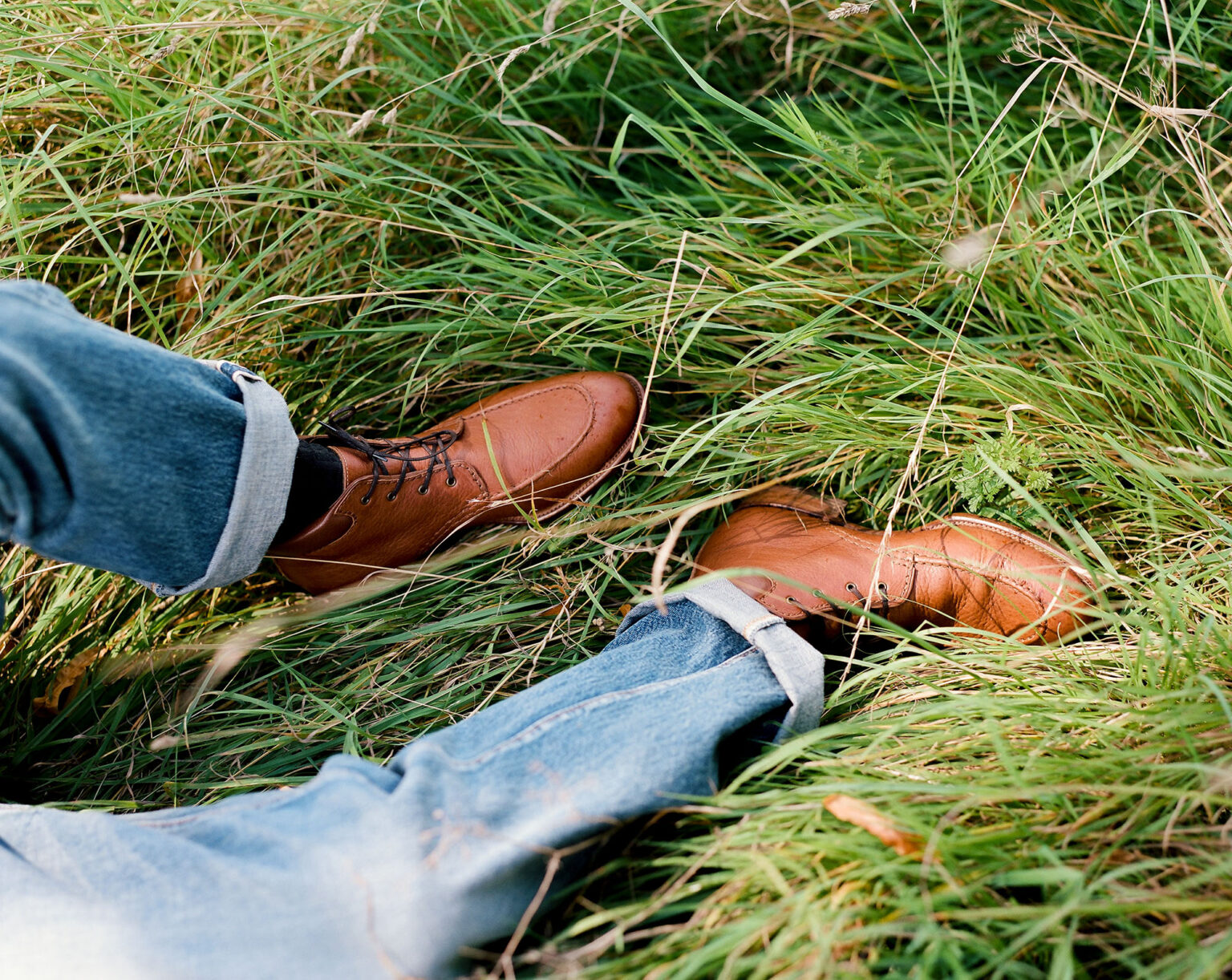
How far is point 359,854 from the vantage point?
3.06ft

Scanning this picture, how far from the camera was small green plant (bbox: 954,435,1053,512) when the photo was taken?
1327 millimetres

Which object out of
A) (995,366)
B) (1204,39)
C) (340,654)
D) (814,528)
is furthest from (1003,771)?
(1204,39)

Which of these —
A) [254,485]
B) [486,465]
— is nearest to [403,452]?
[486,465]

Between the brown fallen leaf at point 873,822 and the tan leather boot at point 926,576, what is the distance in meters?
0.36

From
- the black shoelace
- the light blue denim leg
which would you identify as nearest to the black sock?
the black shoelace

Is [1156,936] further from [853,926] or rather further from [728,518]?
[728,518]

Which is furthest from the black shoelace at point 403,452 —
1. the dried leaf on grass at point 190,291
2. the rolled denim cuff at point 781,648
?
the rolled denim cuff at point 781,648

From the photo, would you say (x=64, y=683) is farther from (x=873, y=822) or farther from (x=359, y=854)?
(x=873, y=822)

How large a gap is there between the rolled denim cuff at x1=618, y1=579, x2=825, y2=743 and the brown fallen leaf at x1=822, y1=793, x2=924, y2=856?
0.60ft

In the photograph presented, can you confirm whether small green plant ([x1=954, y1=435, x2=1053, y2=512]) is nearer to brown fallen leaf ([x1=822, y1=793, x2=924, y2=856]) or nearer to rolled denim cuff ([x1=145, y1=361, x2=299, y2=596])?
brown fallen leaf ([x1=822, y1=793, x2=924, y2=856])

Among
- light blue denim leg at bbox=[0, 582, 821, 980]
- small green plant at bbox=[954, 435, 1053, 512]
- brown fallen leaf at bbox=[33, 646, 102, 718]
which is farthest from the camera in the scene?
brown fallen leaf at bbox=[33, 646, 102, 718]

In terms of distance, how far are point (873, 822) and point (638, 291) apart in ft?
3.36

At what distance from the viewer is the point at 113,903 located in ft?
2.99

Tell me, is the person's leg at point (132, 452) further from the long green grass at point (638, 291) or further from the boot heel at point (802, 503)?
the boot heel at point (802, 503)
